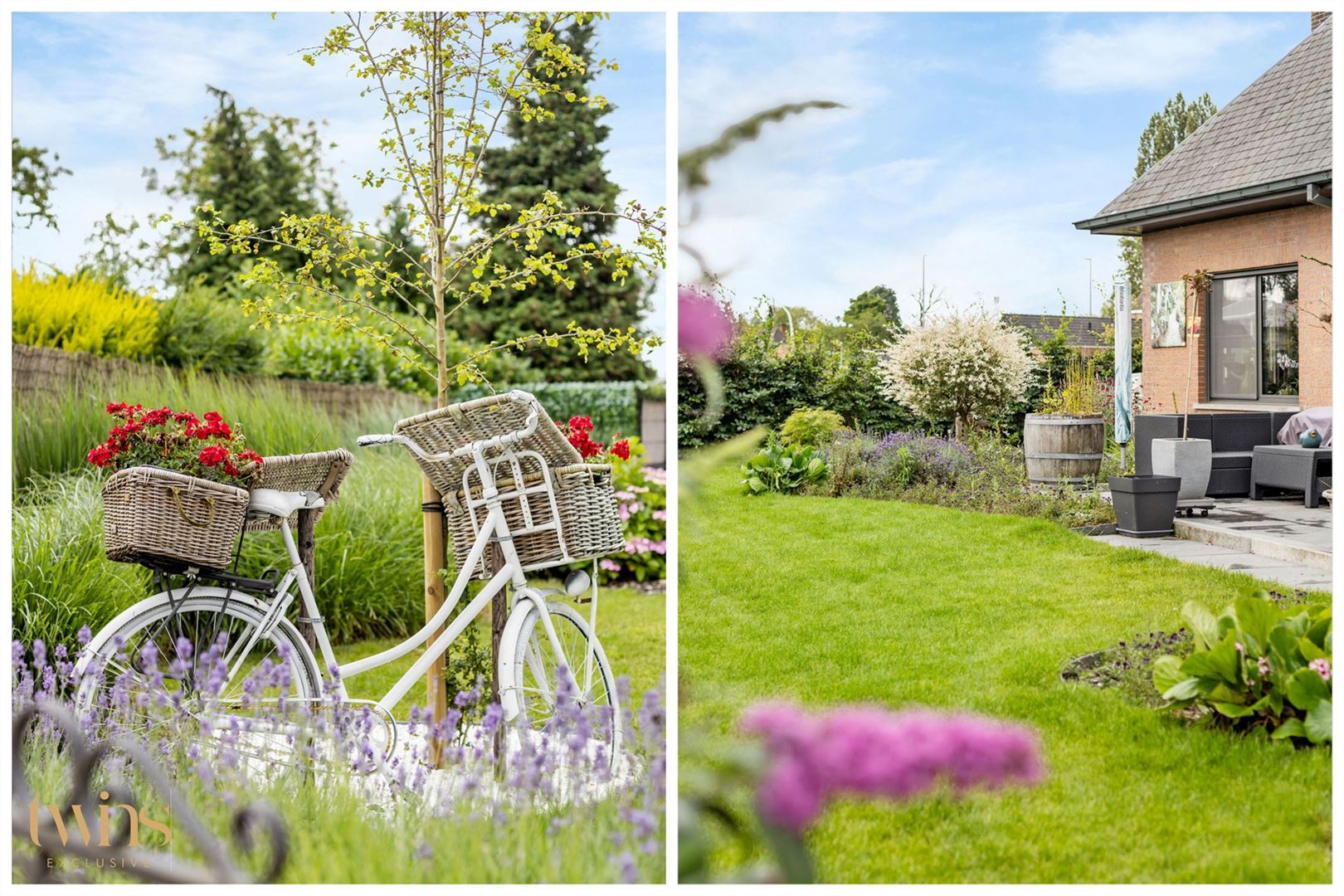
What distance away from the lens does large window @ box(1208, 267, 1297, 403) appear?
5.77 metres

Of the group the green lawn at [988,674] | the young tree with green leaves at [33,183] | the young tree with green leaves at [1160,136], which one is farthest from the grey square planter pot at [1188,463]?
the young tree with green leaves at [33,183]

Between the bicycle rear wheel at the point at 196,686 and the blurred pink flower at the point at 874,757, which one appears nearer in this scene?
the blurred pink flower at the point at 874,757

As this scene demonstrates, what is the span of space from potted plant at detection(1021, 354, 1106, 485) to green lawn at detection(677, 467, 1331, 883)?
1.65ft

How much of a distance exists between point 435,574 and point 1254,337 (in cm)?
497

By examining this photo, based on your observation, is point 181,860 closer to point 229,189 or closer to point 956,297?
point 956,297

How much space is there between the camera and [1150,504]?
15.5 ft

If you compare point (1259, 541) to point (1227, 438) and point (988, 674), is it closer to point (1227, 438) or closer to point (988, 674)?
point (1227, 438)

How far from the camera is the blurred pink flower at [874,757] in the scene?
1386 millimetres

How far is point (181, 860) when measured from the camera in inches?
82.6

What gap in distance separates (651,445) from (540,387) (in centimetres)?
135

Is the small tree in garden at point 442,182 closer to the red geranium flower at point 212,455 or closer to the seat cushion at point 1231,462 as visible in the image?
the red geranium flower at point 212,455

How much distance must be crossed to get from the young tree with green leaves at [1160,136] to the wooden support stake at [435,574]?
4.25 meters

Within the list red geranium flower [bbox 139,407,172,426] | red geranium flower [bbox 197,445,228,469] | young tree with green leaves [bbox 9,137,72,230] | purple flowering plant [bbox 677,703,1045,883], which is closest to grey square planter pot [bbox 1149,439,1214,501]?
purple flowering plant [bbox 677,703,1045,883]

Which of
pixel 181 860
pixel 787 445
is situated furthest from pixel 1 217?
pixel 787 445
